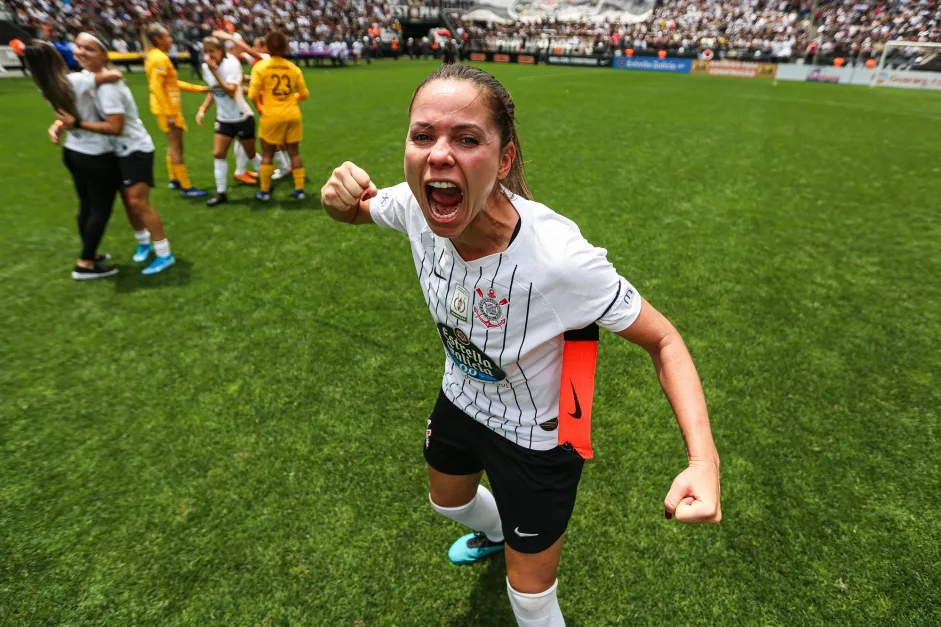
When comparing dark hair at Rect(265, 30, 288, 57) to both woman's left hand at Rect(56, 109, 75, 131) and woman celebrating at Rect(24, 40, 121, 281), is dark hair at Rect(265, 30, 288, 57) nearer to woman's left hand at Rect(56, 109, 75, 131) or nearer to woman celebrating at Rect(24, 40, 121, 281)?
woman celebrating at Rect(24, 40, 121, 281)

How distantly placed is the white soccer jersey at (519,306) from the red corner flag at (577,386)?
0.20 ft

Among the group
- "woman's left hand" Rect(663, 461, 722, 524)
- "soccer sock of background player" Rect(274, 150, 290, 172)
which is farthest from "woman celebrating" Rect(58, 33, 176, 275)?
"woman's left hand" Rect(663, 461, 722, 524)

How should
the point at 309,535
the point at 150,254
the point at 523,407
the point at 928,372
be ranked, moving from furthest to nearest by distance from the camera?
the point at 150,254
the point at 928,372
the point at 309,535
the point at 523,407

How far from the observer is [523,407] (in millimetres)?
1961

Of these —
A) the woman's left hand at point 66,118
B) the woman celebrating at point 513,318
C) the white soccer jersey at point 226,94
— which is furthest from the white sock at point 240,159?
the woman celebrating at point 513,318

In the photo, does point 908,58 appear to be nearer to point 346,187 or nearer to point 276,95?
point 276,95

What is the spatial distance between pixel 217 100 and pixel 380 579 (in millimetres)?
7455

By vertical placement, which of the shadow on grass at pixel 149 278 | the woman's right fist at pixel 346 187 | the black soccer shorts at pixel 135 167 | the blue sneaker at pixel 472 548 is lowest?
the blue sneaker at pixel 472 548

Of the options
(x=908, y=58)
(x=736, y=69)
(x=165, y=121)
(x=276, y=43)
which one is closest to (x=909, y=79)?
(x=908, y=58)

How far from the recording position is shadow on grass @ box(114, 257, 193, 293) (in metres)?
5.61

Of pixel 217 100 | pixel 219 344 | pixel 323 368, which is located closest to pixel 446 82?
pixel 323 368

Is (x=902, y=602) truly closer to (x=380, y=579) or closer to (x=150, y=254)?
(x=380, y=579)

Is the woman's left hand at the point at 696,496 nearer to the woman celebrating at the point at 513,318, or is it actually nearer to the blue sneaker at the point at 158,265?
the woman celebrating at the point at 513,318

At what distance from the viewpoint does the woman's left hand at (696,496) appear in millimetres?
1381
